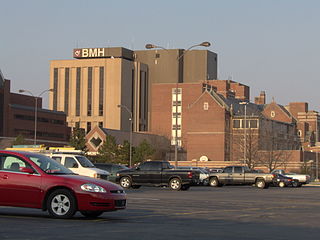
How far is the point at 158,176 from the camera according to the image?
133ft

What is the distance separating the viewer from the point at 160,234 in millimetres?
13125

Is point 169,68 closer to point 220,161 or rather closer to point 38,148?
point 220,161

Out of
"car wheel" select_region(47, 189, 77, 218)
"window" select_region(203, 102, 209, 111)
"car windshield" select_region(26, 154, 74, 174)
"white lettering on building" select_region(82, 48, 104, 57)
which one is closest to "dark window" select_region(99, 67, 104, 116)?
"white lettering on building" select_region(82, 48, 104, 57)

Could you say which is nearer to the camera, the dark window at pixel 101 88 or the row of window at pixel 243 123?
the row of window at pixel 243 123

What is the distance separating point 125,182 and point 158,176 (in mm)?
2021

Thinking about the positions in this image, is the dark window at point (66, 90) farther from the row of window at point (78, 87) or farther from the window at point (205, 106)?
the window at point (205, 106)

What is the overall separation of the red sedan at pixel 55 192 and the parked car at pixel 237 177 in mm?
35281

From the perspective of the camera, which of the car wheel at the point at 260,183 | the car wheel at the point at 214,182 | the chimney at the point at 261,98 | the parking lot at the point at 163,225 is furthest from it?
the chimney at the point at 261,98

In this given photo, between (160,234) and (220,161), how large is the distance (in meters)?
107

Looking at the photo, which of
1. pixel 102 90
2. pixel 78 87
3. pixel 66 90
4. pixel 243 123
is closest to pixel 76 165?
pixel 243 123

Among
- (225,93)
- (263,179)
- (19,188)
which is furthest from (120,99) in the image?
(19,188)

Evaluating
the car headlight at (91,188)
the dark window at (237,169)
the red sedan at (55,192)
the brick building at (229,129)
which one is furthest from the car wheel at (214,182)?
the brick building at (229,129)

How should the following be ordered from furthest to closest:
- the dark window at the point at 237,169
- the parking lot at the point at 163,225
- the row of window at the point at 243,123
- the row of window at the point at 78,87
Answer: the row of window at the point at 78,87 < the row of window at the point at 243,123 < the dark window at the point at 237,169 < the parking lot at the point at 163,225

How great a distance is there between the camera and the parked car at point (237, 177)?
5031cm
